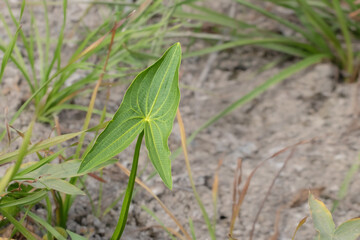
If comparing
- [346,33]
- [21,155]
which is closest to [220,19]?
[346,33]

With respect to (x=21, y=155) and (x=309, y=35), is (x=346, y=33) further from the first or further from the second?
(x=21, y=155)

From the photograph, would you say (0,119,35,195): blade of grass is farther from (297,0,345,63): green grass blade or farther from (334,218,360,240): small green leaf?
(297,0,345,63): green grass blade

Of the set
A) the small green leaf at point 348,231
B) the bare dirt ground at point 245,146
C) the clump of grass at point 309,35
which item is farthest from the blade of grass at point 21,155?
the clump of grass at point 309,35

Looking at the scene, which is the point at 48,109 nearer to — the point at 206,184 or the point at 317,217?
the point at 206,184

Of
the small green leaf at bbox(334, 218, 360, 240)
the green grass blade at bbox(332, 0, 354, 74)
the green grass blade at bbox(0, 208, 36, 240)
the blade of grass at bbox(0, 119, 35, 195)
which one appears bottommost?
the green grass blade at bbox(0, 208, 36, 240)

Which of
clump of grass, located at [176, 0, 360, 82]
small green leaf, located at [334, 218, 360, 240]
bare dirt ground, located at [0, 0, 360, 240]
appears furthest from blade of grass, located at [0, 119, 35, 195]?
clump of grass, located at [176, 0, 360, 82]

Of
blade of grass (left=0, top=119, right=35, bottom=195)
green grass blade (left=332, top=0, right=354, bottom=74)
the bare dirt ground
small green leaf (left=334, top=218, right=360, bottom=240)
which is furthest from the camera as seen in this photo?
green grass blade (left=332, top=0, right=354, bottom=74)
